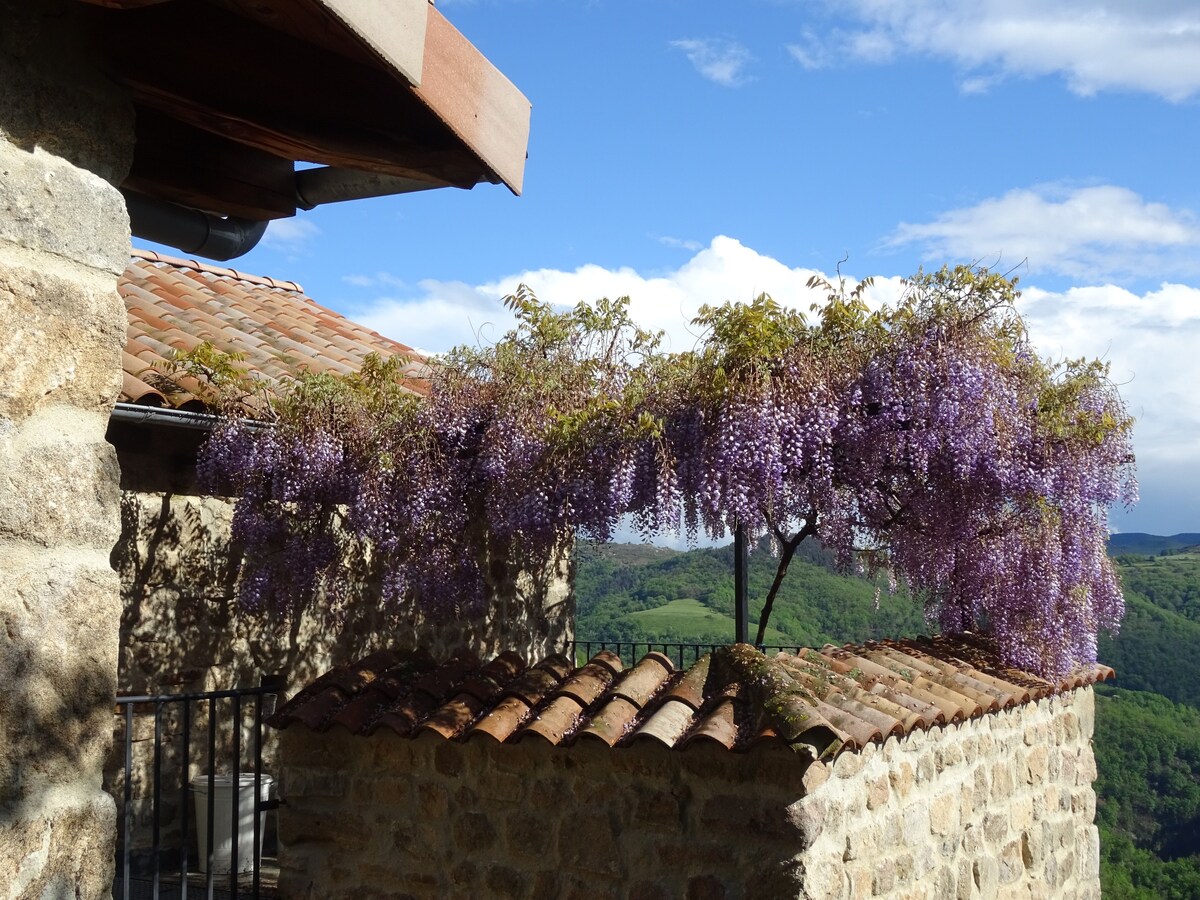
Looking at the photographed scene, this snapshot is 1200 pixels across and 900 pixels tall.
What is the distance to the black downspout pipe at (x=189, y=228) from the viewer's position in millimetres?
2195

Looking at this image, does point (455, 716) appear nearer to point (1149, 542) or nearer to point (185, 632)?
point (185, 632)

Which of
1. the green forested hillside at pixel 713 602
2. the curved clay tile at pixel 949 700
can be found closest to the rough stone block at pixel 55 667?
the curved clay tile at pixel 949 700

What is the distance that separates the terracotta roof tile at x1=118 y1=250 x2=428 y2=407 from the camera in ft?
21.1

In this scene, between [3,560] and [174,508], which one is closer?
[3,560]

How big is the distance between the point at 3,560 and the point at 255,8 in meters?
0.71

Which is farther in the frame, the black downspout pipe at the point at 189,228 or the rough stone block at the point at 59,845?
the black downspout pipe at the point at 189,228

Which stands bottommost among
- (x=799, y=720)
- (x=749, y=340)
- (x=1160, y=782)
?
(x=1160, y=782)

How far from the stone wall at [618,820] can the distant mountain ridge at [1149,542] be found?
31.1 metres

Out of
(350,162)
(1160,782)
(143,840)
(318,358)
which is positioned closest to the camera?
(350,162)

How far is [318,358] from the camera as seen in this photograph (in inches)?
306

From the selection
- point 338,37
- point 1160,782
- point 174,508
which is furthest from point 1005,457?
point 1160,782

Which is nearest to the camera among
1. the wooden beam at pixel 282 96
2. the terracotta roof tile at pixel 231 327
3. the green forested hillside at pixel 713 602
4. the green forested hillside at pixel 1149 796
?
the wooden beam at pixel 282 96

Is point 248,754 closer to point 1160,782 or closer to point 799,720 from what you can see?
point 799,720

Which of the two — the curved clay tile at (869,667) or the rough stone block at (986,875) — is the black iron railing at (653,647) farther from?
the rough stone block at (986,875)
